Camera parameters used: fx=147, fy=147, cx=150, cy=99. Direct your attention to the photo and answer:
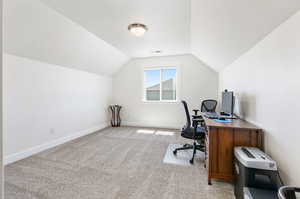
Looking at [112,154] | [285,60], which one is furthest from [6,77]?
[285,60]

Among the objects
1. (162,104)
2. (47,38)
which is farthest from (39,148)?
(162,104)

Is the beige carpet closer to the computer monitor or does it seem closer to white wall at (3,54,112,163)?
white wall at (3,54,112,163)

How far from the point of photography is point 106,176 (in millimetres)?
2193

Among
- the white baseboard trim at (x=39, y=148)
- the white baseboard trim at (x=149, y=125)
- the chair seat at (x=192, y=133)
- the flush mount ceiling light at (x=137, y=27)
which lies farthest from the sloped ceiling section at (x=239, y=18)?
the white baseboard trim at (x=39, y=148)

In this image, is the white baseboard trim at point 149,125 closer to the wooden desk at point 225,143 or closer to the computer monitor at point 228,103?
the computer monitor at point 228,103

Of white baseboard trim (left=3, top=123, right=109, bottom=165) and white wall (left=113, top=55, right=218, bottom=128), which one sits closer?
white baseboard trim (left=3, top=123, right=109, bottom=165)

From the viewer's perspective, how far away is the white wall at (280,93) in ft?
4.21

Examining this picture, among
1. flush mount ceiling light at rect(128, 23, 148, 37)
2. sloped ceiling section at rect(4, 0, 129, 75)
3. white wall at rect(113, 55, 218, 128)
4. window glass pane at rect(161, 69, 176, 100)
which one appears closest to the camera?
sloped ceiling section at rect(4, 0, 129, 75)

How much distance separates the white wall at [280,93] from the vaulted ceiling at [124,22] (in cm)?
17

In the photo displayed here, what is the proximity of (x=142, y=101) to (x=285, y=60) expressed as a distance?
440 centimetres

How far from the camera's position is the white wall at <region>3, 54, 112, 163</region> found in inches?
103

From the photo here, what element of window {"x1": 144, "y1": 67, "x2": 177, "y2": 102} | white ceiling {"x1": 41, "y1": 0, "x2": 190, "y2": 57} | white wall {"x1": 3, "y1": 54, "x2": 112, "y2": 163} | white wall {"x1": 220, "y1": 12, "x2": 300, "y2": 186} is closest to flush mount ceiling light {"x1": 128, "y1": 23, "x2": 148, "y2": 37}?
white ceiling {"x1": 41, "y1": 0, "x2": 190, "y2": 57}

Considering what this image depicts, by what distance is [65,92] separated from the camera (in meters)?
3.79

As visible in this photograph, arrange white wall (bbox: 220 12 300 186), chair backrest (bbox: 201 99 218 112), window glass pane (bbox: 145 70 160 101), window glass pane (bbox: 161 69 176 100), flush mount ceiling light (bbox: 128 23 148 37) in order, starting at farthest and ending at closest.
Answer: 1. window glass pane (bbox: 145 70 160 101)
2. window glass pane (bbox: 161 69 176 100)
3. chair backrest (bbox: 201 99 218 112)
4. flush mount ceiling light (bbox: 128 23 148 37)
5. white wall (bbox: 220 12 300 186)
